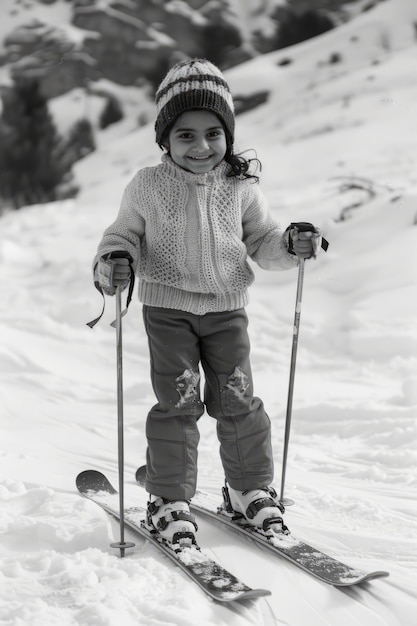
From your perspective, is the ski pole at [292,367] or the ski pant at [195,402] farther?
the ski pole at [292,367]

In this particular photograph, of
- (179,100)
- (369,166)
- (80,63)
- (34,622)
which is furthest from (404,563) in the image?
(80,63)

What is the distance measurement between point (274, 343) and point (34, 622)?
11.7 feet

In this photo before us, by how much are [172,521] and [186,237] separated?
0.91 metres

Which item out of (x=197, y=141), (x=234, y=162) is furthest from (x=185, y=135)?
(x=234, y=162)

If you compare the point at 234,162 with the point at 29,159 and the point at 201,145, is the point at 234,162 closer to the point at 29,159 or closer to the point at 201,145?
the point at 201,145

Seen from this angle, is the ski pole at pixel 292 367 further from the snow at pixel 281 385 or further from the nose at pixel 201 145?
the nose at pixel 201 145

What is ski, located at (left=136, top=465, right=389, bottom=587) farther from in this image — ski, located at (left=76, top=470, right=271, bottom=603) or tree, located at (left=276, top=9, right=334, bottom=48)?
tree, located at (left=276, top=9, right=334, bottom=48)

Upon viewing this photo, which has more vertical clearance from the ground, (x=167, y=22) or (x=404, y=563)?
(x=167, y=22)

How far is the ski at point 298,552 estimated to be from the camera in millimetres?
2205

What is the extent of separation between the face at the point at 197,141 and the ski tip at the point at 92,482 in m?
1.27

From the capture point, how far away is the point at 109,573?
2158 millimetres

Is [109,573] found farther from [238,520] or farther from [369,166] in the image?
[369,166]

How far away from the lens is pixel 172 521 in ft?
8.18

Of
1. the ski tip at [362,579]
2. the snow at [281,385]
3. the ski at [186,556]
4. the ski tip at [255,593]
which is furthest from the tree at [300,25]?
the ski tip at [255,593]
